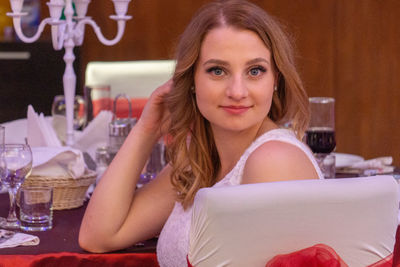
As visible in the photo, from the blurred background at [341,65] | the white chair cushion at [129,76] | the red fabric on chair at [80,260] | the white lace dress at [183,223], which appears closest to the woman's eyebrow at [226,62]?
the white lace dress at [183,223]

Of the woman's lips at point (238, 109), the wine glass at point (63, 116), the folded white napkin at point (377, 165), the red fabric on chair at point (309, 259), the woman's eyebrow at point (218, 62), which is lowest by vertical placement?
the folded white napkin at point (377, 165)

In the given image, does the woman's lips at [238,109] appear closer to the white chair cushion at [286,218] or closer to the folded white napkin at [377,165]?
the white chair cushion at [286,218]

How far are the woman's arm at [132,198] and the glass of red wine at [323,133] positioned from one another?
1.98 ft

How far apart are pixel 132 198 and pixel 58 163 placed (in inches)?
11.5

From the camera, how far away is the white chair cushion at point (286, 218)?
127 cm

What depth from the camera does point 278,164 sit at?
1591mm

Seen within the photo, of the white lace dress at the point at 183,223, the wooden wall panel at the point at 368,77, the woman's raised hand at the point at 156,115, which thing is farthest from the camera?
the wooden wall panel at the point at 368,77

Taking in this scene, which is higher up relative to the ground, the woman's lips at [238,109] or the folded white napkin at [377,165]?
the woman's lips at [238,109]

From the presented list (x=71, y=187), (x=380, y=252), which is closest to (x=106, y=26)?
(x=71, y=187)

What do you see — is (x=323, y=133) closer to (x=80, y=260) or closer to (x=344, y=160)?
A: (x=344, y=160)

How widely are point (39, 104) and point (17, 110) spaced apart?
166 millimetres

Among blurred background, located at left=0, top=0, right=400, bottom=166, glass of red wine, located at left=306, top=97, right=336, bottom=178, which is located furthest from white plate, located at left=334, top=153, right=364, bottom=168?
blurred background, located at left=0, top=0, right=400, bottom=166

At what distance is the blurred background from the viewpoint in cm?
547

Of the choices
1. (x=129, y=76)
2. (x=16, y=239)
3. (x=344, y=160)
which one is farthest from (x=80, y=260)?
(x=129, y=76)
